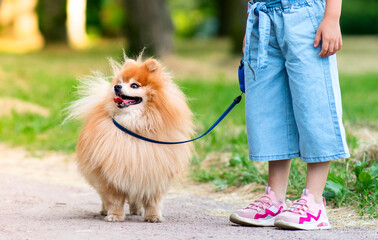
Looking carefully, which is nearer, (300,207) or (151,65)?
(300,207)

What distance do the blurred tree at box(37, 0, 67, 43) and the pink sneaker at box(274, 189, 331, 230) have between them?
53.4 ft

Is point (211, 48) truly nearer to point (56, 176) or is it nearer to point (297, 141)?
point (56, 176)

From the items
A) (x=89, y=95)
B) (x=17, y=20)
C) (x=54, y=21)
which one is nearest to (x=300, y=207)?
(x=89, y=95)

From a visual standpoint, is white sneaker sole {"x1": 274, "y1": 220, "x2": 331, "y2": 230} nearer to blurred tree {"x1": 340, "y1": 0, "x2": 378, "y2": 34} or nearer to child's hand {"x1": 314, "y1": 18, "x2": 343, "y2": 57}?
child's hand {"x1": 314, "y1": 18, "x2": 343, "y2": 57}

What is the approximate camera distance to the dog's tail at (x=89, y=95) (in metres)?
3.79

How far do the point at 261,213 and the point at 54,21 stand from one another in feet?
53.2

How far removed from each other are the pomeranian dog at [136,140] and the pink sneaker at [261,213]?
19.3 inches

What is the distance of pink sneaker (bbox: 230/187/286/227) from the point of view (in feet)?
11.3

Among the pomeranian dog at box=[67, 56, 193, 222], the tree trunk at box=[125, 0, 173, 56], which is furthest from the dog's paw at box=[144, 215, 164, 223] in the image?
the tree trunk at box=[125, 0, 173, 56]

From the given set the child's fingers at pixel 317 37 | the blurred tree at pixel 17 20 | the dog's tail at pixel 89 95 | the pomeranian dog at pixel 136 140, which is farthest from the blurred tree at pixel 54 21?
the child's fingers at pixel 317 37

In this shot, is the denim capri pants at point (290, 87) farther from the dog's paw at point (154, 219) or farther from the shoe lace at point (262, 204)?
the dog's paw at point (154, 219)

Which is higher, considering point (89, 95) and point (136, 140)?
point (89, 95)

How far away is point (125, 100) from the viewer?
11.6 ft

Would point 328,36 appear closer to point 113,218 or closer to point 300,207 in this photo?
point 300,207
